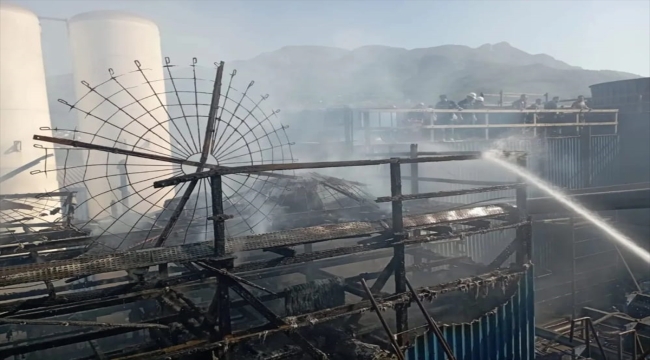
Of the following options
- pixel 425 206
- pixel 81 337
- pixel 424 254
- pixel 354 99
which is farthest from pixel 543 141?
pixel 354 99

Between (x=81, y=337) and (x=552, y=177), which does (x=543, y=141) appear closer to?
(x=552, y=177)

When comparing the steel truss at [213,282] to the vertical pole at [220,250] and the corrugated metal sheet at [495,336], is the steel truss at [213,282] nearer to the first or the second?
the vertical pole at [220,250]

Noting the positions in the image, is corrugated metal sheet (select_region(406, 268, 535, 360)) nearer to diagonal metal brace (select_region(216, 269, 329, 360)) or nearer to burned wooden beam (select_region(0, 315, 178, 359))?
diagonal metal brace (select_region(216, 269, 329, 360))

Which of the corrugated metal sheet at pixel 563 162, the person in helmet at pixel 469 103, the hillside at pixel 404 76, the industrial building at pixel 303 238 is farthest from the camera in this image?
the hillside at pixel 404 76

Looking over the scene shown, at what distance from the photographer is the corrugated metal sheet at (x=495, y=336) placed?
566 cm

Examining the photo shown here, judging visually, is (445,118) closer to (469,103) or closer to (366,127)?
(469,103)

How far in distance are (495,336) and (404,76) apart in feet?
231

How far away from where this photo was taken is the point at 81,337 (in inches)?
171

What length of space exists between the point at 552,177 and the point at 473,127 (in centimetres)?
540

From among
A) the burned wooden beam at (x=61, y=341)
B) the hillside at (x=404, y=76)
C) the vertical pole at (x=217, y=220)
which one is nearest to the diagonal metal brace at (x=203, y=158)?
the vertical pole at (x=217, y=220)

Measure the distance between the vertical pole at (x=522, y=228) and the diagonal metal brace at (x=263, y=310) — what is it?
367 centimetres

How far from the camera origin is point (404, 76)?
73.5 metres

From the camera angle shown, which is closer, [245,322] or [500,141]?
[245,322]

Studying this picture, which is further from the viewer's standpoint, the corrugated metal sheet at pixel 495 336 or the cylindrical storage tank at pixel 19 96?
the cylindrical storage tank at pixel 19 96
